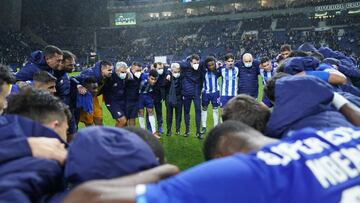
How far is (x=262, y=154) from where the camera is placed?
174cm

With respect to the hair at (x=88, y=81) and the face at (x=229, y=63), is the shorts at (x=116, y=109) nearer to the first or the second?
the hair at (x=88, y=81)

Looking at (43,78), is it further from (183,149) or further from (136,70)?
(136,70)

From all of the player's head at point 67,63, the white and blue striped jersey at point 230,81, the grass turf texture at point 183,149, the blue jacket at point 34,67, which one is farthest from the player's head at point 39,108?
the white and blue striped jersey at point 230,81

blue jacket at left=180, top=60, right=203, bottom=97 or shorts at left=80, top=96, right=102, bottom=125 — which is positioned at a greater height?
blue jacket at left=180, top=60, right=203, bottom=97

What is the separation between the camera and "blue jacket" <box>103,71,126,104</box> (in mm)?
8664

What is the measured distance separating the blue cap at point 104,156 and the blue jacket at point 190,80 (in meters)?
8.34

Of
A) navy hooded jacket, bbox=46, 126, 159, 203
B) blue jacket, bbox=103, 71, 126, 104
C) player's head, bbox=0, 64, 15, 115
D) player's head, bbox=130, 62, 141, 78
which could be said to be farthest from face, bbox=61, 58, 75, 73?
navy hooded jacket, bbox=46, 126, 159, 203

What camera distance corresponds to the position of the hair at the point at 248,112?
2543 mm

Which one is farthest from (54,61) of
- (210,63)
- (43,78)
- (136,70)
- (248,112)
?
(210,63)

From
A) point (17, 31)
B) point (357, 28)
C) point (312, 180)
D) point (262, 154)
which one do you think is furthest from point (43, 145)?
point (17, 31)

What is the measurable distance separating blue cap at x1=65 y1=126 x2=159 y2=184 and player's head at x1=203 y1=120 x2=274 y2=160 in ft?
1.41

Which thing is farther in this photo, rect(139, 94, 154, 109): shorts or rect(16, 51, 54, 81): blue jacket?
rect(139, 94, 154, 109): shorts

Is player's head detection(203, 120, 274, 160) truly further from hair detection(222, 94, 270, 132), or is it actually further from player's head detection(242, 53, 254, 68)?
player's head detection(242, 53, 254, 68)

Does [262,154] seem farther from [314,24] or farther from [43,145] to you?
[314,24]
